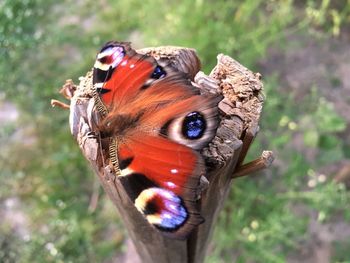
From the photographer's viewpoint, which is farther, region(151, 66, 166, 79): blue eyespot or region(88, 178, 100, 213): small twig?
region(88, 178, 100, 213): small twig

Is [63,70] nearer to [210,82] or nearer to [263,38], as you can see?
[263,38]

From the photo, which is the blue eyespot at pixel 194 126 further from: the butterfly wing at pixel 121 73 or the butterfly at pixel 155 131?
the butterfly wing at pixel 121 73

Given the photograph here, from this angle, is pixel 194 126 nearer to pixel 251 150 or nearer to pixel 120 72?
pixel 120 72

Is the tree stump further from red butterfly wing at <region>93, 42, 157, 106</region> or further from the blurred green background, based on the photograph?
the blurred green background

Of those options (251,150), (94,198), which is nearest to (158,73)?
(251,150)

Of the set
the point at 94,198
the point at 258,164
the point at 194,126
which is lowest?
the point at 94,198

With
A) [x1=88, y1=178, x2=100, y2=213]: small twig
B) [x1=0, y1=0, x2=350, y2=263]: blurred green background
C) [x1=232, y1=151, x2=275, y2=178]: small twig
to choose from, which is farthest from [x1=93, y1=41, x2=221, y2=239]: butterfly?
[x1=88, y1=178, x2=100, y2=213]: small twig

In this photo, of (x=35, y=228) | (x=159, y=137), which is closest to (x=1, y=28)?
(x=35, y=228)

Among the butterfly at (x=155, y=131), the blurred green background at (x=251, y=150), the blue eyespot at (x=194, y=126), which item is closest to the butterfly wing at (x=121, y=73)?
the butterfly at (x=155, y=131)
